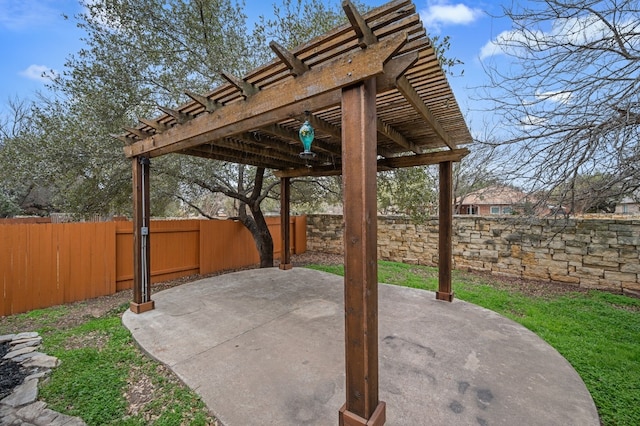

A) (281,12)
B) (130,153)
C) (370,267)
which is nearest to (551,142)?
(370,267)

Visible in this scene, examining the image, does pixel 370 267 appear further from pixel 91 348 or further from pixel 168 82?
pixel 168 82

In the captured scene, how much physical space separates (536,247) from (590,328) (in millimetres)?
2452

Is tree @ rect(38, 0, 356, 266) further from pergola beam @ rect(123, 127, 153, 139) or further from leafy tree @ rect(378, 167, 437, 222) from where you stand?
leafy tree @ rect(378, 167, 437, 222)

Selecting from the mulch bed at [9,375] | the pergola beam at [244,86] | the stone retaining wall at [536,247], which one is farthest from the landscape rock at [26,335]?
the stone retaining wall at [536,247]

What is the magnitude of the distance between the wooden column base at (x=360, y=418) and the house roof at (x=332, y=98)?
1777 mm

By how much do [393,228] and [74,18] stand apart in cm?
745

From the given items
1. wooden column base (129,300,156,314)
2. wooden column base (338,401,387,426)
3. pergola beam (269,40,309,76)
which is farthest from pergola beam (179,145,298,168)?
wooden column base (338,401,387,426)

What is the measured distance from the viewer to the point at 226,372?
2.22 metres

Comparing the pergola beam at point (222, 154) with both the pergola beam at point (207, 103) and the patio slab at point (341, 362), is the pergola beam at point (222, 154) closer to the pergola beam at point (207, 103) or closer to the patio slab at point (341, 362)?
the pergola beam at point (207, 103)

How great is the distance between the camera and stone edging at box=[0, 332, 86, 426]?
176 centimetres

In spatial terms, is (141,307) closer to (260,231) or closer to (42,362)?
(42,362)

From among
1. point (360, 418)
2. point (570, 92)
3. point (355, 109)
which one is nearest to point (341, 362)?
point (360, 418)

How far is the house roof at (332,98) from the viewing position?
1.55 meters

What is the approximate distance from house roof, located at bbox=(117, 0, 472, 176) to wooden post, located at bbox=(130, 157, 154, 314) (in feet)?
0.87
